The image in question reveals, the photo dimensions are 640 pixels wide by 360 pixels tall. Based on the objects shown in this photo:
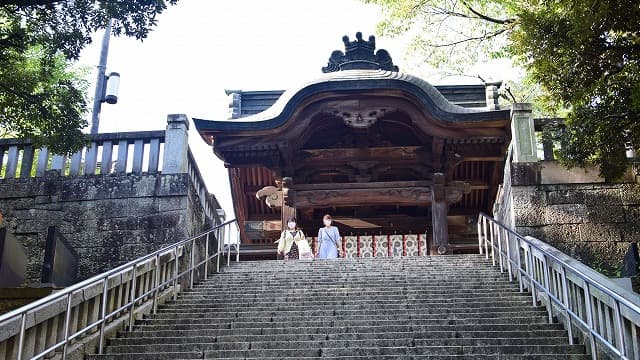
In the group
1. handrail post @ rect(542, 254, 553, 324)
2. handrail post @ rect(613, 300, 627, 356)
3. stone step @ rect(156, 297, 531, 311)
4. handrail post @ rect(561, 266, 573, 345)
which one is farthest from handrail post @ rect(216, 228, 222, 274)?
handrail post @ rect(613, 300, 627, 356)

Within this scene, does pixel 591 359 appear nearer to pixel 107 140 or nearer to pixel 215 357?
pixel 215 357

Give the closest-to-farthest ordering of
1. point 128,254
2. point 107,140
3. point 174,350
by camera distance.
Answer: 1. point 174,350
2. point 128,254
3. point 107,140

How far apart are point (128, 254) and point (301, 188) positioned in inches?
179

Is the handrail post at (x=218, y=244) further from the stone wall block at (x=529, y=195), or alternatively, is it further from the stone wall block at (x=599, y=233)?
the stone wall block at (x=599, y=233)

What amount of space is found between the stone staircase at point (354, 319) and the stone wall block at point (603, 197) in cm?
203

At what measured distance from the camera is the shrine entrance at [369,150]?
13148 millimetres

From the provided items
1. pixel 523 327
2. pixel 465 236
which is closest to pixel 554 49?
pixel 523 327

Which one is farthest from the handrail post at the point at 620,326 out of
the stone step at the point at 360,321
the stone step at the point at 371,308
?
the stone step at the point at 371,308

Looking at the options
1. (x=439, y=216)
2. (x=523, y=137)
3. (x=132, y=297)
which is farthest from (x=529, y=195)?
(x=132, y=297)

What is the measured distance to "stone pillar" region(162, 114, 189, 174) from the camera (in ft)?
36.5

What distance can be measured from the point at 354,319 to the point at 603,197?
16.5 feet

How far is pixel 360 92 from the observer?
42.9 ft

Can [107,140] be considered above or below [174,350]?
above

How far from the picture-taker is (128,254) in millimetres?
10570
